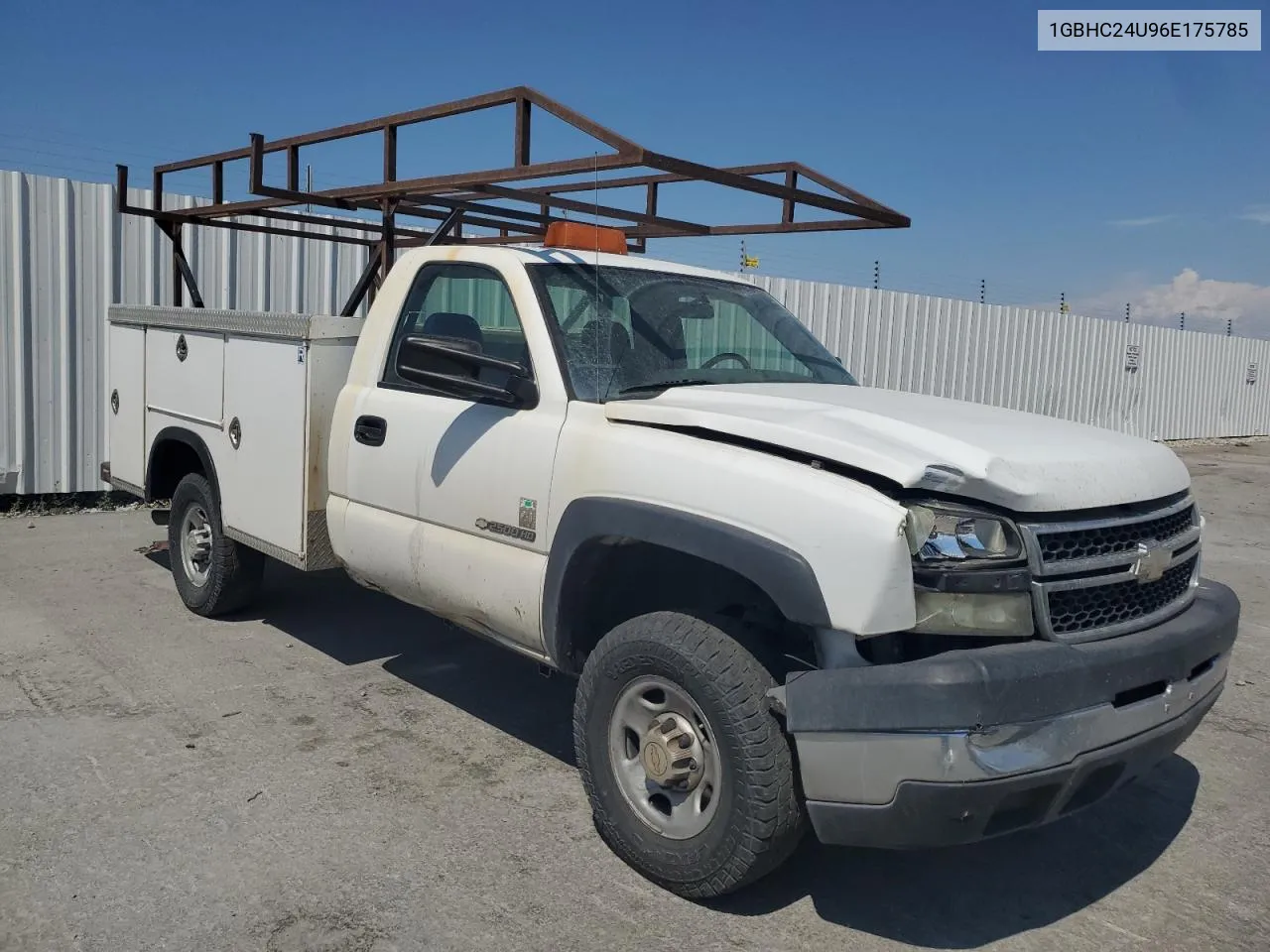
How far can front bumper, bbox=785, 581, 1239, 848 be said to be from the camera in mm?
2723

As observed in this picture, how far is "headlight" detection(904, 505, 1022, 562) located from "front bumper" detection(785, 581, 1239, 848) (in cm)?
26

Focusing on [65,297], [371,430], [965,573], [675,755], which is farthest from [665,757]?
[65,297]

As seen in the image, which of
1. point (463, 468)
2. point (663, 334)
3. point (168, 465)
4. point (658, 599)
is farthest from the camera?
point (168, 465)

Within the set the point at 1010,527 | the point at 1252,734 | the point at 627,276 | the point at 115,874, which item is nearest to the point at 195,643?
the point at 115,874

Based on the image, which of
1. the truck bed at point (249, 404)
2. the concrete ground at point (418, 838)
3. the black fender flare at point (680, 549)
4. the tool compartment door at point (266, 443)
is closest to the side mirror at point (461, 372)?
the black fender flare at point (680, 549)

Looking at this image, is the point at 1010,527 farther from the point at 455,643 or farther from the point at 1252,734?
the point at 455,643

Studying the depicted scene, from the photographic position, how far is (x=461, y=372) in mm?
4027

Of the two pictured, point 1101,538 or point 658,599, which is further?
point 658,599

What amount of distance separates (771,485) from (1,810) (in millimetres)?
2932

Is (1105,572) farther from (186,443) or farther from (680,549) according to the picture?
(186,443)

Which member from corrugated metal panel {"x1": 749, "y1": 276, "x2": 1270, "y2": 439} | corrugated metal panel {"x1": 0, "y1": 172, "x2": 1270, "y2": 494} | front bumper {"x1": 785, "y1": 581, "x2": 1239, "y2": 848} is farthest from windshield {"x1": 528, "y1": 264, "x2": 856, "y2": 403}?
corrugated metal panel {"x1": 749, "y1": 276, "x2": 1270, "y2": 439}

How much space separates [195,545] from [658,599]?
3635 mm

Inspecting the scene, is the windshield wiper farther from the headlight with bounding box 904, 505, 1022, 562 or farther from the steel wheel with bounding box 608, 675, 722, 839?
the headlight with bounding box 904, 505, 1022, 562

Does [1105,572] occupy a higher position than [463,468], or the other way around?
[463,468]
